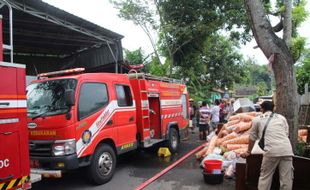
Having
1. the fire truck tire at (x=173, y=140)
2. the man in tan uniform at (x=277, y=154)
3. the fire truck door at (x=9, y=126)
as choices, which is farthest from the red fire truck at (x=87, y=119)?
the man in tan uniform at (x=277, y=154)

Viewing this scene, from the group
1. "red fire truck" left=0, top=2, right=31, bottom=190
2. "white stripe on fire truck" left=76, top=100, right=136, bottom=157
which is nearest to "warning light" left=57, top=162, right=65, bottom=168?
"white stripe on fire truck" left=76, top=100, right=136, bottom=157

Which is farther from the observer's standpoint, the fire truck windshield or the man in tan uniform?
the fire truck windshield

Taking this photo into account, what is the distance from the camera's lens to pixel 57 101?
6.98 metres

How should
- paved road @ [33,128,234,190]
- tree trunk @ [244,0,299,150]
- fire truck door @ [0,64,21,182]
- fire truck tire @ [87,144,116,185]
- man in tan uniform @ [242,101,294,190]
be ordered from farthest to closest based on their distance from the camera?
paved road @ [33,128,234,190] < fire truck tire @ [87,144,116,185] < tree trunk @ [244,0,299,150] < man in tan uniform @ [242,101,294,190] < fire truck door @ [0,64,21,182]

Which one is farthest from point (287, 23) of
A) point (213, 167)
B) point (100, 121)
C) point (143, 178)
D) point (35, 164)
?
point (35, 164)

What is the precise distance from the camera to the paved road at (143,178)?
24.0 ft

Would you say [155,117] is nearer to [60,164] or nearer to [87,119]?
[87,119]

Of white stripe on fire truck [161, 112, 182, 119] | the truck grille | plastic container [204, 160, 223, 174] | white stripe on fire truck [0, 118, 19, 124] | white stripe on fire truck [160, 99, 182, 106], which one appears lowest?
plastic container [204, 160, 223, 174]

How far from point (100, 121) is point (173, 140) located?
14.5 ft

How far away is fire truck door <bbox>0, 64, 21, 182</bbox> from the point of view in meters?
4.35

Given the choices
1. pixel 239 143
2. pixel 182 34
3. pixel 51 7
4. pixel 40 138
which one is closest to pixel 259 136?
pixel 239 143

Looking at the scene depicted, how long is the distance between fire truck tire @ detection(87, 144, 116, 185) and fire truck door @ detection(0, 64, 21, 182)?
271 cm

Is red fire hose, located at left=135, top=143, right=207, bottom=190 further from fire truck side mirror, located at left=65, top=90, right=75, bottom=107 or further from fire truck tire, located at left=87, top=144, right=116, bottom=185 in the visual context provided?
fire truck side mirror, located at left=65, top=90, right=75, bottom=107

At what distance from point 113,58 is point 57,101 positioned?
6604 millimetres
